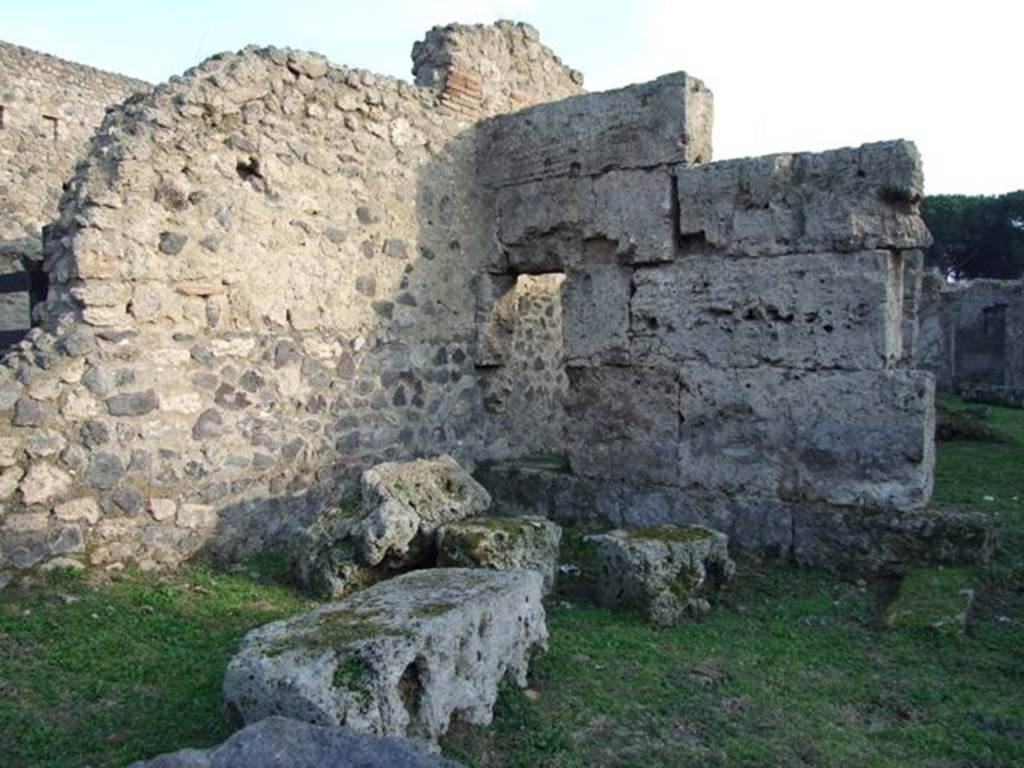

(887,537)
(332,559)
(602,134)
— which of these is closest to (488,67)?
(602,134)

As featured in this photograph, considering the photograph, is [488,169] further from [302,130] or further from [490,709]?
[490,709]

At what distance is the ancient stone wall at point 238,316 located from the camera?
5.20 m

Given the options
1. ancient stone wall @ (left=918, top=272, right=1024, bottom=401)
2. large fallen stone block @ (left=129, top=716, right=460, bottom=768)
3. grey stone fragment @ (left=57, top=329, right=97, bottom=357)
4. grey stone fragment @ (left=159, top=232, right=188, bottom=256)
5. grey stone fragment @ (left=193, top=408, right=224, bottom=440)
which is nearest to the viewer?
large fallen stone block @ (left=129, top=716, right=460, bottom=768)

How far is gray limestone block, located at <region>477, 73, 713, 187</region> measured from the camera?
21.5 feet

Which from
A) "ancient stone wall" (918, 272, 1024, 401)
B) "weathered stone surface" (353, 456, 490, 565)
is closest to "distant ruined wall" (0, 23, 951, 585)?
"weathered stone surface" (353, 456, 490, 565)

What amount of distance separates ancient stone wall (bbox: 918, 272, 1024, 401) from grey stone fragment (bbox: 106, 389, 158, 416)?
55.6 feet

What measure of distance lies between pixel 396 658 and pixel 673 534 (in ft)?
8.38

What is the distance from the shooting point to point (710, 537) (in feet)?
18.0

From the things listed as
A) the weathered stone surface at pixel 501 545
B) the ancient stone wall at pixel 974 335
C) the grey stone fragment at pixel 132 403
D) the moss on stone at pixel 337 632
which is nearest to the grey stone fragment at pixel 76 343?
the grey stone fragment at pixel 132 403

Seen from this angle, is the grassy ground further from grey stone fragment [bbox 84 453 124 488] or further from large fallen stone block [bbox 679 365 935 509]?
large fallen stone block [bbox 679 365 935 509]

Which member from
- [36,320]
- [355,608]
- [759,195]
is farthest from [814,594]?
[36,320]

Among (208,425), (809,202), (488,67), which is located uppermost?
(488,67)

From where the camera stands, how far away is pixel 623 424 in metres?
6.84

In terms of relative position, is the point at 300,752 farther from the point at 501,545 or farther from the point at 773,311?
the point at 773,311
